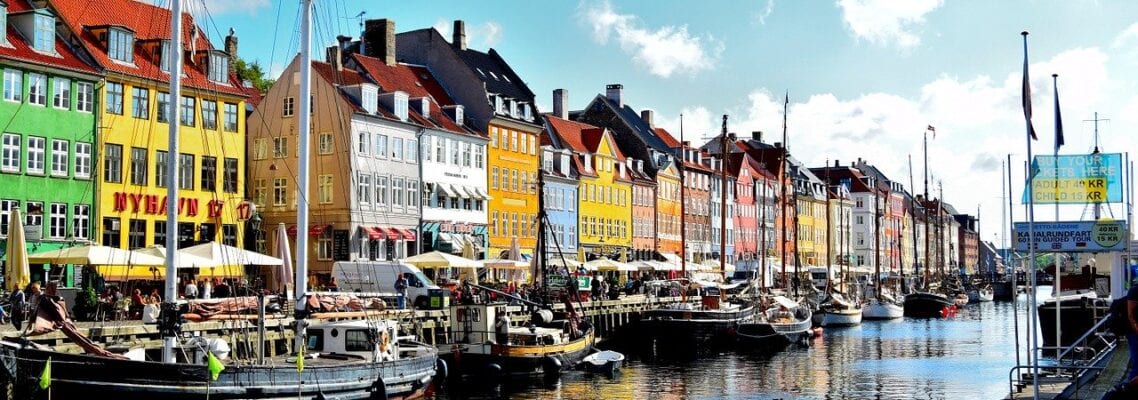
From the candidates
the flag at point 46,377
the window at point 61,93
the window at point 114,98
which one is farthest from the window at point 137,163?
the flag at point 46,377

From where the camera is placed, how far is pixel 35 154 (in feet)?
162

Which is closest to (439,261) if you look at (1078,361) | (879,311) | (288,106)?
(288,106)

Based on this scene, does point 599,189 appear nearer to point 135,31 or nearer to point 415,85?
point 415,85

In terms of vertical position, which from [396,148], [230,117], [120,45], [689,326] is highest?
[120,45]

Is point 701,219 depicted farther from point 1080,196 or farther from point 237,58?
point 1080,196

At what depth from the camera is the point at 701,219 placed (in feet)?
355

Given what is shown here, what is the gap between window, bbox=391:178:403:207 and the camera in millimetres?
66125

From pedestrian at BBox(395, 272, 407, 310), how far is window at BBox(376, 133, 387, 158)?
56.5 ft

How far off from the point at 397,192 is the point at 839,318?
28756 millimetres

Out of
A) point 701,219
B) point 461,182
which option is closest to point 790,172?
point 701,219

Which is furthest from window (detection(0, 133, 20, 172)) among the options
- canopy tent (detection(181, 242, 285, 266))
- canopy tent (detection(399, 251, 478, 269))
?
canopy tent (detection(399, 251, 478, 269))

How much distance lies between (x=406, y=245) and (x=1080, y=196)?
144 ft

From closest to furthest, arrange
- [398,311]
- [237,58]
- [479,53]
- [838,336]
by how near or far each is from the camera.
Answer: [398,311], [838,336], [237,58], [479,53]

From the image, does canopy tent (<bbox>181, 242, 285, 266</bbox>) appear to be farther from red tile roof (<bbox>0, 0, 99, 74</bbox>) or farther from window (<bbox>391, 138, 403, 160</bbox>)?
window (<bbox>391, 138, 403, 160</bbox>)
